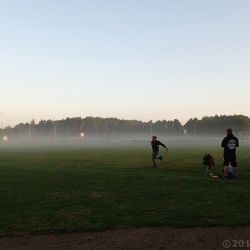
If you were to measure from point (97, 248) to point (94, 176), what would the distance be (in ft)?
31.4

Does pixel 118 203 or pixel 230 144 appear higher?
pixel 230 144

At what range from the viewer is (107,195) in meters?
10.4

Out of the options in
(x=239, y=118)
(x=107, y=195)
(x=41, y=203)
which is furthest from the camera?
(x=239, y=118)

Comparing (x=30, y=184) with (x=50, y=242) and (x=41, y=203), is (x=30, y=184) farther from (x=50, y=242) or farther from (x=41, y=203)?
(x=50, y=242)

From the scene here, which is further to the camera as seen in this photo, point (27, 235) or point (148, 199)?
point (148, 199)

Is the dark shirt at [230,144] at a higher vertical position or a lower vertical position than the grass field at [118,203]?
higher

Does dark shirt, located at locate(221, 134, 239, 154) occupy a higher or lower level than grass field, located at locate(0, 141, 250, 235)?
higher

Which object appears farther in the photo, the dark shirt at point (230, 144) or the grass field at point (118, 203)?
the dark shirt at point (230, 144)

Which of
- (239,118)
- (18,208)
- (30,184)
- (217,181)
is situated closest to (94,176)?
(30,184)

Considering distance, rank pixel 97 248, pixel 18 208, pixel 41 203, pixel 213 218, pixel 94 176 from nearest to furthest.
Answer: pixel 97 248 → pixel 213 218 → pixel 18 208 → pixel 41 203 → pixel 94 176

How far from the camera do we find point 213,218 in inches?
291

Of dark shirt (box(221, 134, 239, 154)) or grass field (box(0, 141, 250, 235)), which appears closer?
grass field (box(0, 141, 250, 235))

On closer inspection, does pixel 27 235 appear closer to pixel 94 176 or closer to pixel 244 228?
pixel 244 228

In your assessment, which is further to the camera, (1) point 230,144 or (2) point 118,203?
(1) point 230,144
